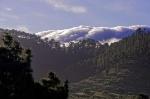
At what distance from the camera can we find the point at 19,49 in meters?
55.5

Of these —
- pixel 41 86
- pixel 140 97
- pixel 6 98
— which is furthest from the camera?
pixel 140 97

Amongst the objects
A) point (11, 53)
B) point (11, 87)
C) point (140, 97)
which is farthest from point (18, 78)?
point (140, 97)

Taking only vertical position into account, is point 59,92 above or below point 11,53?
below

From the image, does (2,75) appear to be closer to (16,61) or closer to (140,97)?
(16,61)

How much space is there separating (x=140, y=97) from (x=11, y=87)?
3124 centimetres

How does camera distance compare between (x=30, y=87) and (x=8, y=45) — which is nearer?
(x=30, y=87)

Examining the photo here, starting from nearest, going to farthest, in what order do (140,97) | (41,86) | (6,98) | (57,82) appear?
1. (6,98)
2. (41,86)
3. (57,82)
4. (140,97)

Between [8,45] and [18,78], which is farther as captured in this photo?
[8,45]

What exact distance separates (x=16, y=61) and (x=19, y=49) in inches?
131

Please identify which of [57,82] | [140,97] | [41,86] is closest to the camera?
[41,86]

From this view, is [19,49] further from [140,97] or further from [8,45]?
[140,97]

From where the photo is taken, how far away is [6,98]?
47875 millimetres

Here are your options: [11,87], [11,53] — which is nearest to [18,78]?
[11,87]

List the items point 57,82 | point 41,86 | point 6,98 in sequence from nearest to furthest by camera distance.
Answer: point 6,98 < point 41,86 < point 57,82
